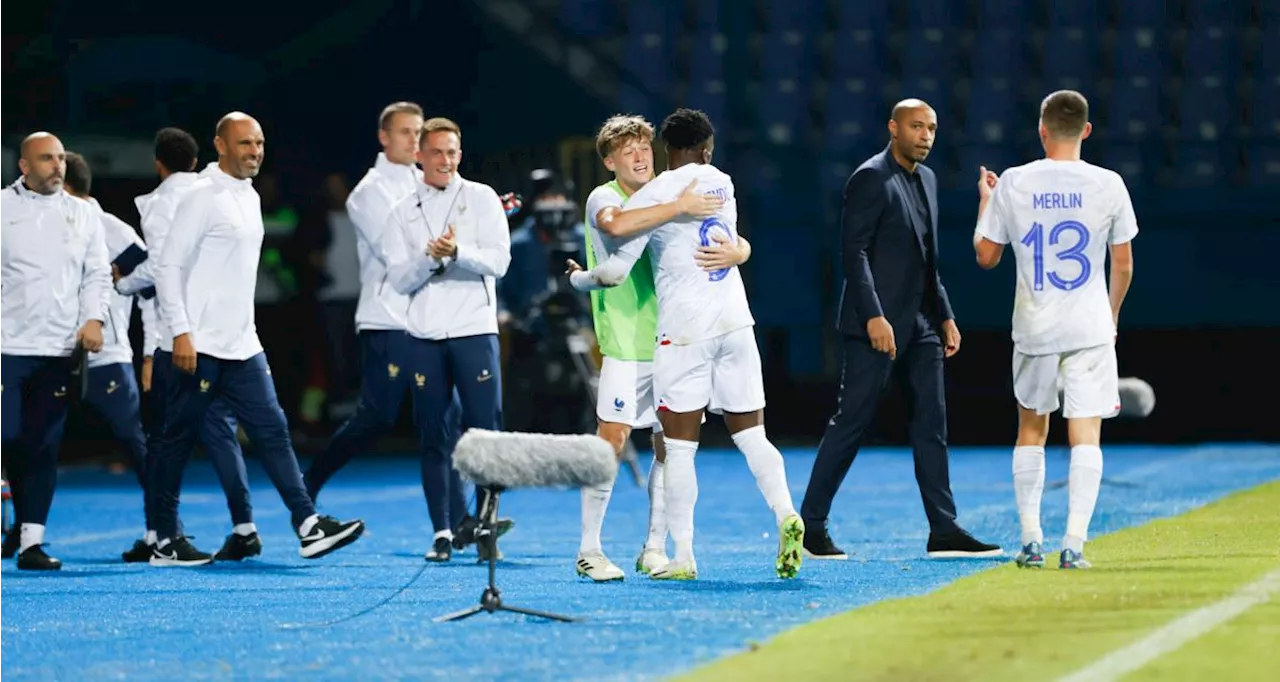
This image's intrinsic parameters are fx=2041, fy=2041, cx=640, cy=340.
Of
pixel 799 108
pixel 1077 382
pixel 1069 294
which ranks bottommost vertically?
pixel 1077 382

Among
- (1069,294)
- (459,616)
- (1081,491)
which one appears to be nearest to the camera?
(459,616)

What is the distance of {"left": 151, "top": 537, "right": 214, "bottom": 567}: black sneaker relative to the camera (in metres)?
10.1

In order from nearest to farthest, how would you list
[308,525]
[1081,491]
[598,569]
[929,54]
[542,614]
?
[542,614], [1081,491], [598,569], [308,525], [929,54]

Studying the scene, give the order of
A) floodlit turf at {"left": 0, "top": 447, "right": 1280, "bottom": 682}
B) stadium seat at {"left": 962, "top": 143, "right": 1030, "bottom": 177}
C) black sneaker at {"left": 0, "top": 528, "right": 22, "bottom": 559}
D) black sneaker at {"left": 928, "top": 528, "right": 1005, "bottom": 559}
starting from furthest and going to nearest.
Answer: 1. stadium seat at {"left": 962, "top": 143, "right": 1030, "bottom": 177}
2. black sneaker at {"left": 0, "top": 528, "right": 22, "bottom": 559}
3. black sneaker at {"left": 928, "top": 528, "right": 1005, "bottom": 559}
4. floodlit turf at {"left": 0, "top": 447, "right": 1280, "bottom": 682}

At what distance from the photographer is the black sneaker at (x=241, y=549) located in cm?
1020

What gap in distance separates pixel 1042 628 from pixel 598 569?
2.38 m

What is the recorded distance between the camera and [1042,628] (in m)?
6.57

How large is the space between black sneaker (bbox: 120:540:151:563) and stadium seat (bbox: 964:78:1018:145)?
12060 millimetres

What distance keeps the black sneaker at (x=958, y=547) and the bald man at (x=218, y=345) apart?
9.21 feet

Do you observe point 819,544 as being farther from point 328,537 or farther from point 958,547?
point 328,537

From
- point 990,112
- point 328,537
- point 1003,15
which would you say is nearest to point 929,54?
point 1003,15

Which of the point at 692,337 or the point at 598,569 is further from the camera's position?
the point at 598,569

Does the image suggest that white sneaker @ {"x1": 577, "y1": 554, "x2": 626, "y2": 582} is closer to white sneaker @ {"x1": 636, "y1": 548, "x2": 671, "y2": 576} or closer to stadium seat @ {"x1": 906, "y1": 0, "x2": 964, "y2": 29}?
white sneaker @ {"x1": 636, "y1": 548, "x2": 671, "y2": 576}

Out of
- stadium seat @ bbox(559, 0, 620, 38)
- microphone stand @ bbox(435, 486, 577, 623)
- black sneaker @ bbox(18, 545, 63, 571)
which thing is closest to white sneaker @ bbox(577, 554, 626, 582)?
microphone stand @ bbox(435, 486, 577, 623)
